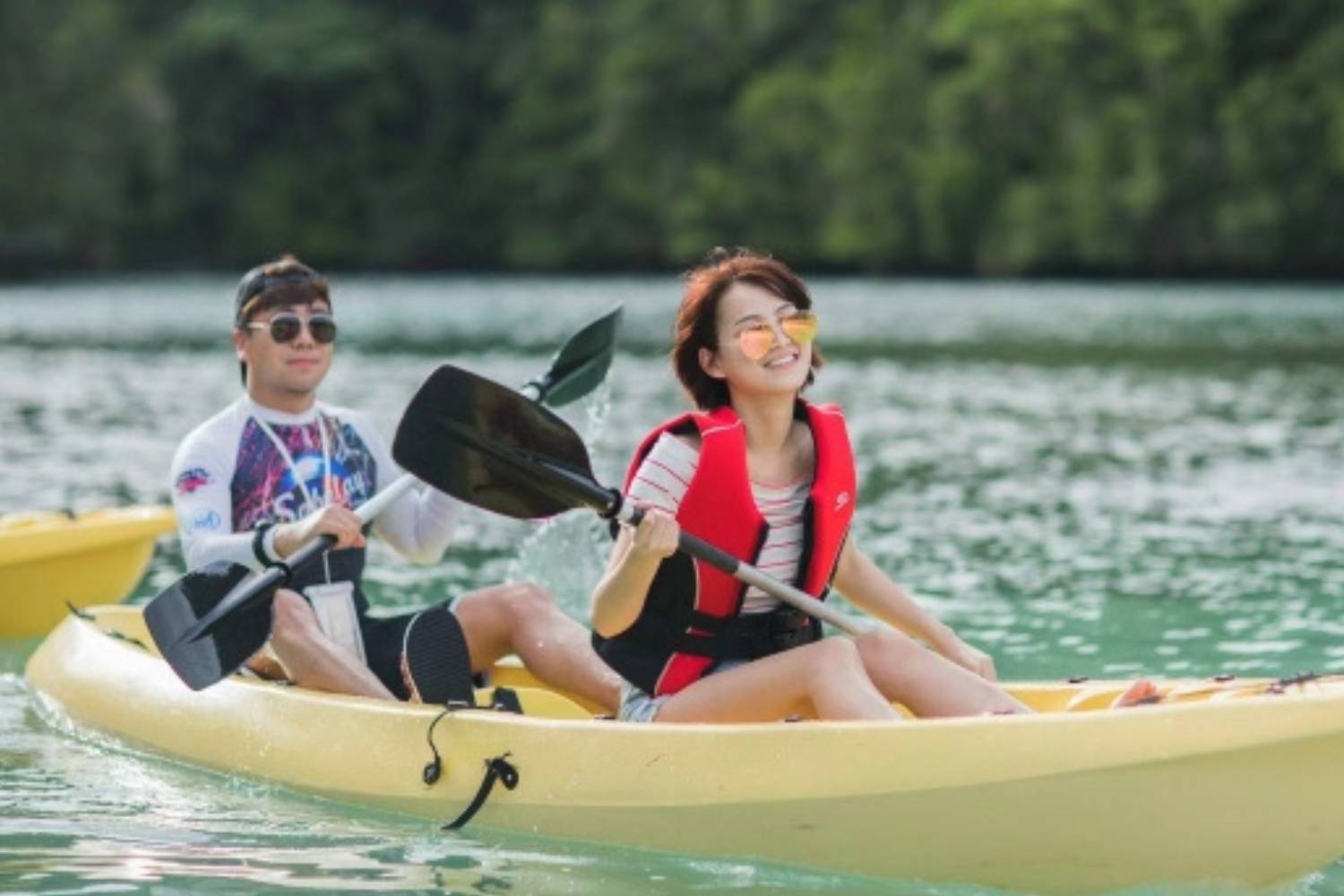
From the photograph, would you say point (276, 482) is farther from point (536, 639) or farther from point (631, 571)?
point (631, 571)

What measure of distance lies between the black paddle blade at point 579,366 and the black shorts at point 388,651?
114 centimetres

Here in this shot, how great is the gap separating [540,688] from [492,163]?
67.3m

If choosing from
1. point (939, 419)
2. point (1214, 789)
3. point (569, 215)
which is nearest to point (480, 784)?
point (1214, 789)

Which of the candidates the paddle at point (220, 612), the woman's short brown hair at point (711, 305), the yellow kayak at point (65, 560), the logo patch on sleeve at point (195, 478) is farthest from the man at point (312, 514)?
the yellow kayak at point (65, 560)

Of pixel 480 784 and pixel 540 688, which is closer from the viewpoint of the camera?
pixel 480 784

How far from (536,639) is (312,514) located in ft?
2.27

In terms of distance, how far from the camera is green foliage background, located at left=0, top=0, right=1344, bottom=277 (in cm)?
5016

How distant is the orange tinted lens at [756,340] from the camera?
18.4ft

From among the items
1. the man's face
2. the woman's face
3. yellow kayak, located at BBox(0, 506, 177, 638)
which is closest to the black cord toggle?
the woman's face

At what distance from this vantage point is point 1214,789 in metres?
5.16

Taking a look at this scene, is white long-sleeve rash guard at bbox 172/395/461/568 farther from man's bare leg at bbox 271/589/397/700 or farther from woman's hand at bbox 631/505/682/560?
woman's hand at bbox 631/505/682/560

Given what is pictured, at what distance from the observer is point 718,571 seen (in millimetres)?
5723

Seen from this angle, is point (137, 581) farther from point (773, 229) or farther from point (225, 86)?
point (225, 86)

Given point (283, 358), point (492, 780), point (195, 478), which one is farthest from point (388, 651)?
point (492, 780)
